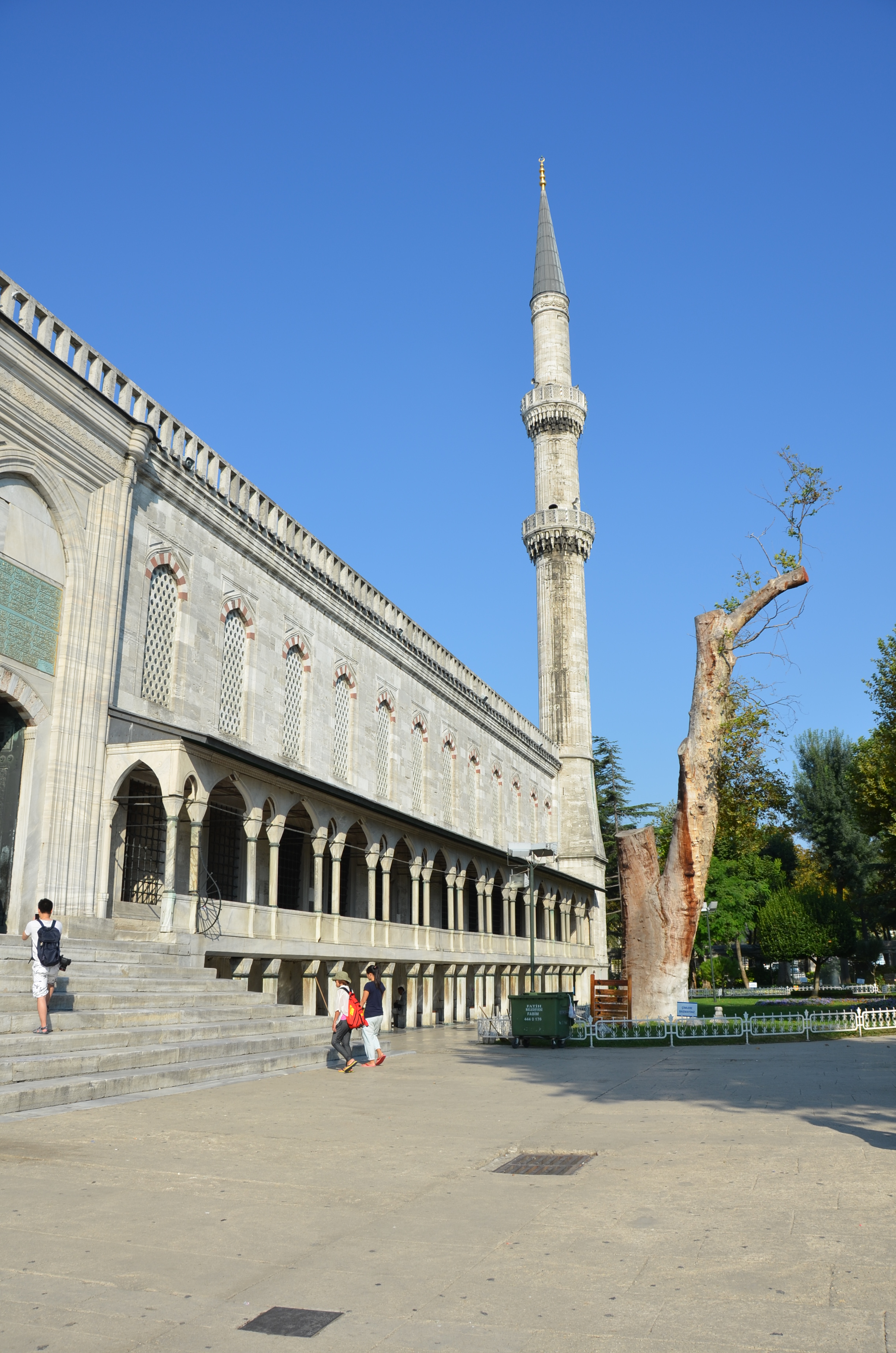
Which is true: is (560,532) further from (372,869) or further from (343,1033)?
(343,1033)

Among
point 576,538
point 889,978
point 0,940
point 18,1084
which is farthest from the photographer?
point 889,978

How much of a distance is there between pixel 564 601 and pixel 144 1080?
43034 mm

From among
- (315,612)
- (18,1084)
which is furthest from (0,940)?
(315,612)

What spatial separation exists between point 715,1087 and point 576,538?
136 feet

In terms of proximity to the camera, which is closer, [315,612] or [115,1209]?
[115,1209]

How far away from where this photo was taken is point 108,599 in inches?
741

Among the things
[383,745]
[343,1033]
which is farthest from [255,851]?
[383,745]

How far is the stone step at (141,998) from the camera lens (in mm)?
11969

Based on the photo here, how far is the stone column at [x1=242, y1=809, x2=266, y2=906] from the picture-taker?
19891 mm

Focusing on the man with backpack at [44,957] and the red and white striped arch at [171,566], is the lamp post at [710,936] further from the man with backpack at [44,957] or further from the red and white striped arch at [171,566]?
the man with backpack at [44,957]

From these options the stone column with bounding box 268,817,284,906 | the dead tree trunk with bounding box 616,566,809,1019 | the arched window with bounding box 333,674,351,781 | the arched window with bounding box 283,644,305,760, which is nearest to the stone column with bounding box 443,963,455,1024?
the arched window with bounding box 333,674,351,781

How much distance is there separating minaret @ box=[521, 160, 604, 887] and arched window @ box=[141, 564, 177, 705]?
105ft

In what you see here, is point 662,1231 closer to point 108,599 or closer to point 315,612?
point 108,599

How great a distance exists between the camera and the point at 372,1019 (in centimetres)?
1502
